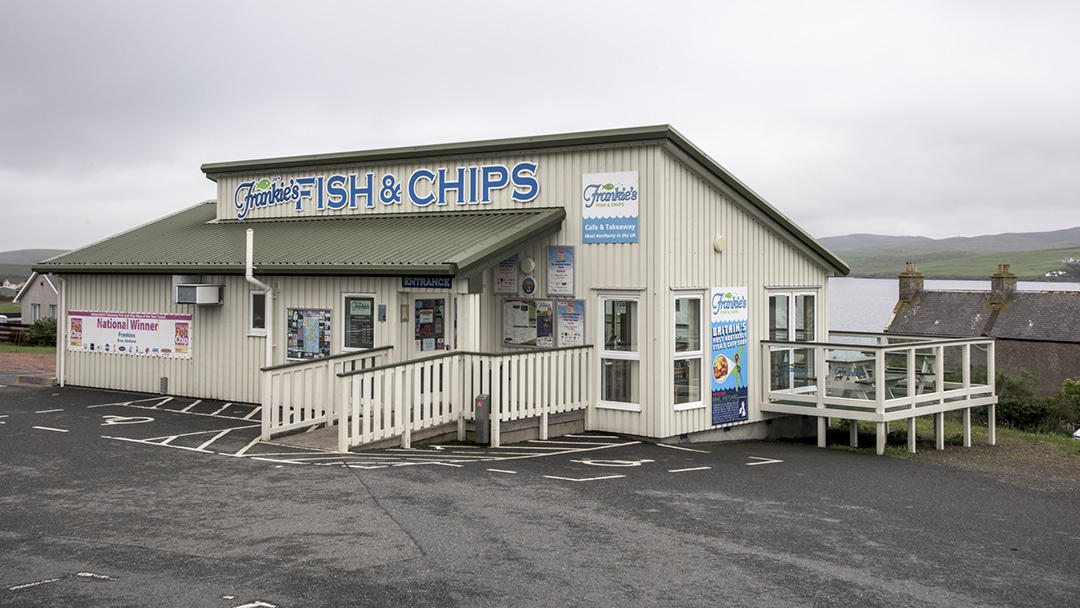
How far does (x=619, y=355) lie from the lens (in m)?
12.7

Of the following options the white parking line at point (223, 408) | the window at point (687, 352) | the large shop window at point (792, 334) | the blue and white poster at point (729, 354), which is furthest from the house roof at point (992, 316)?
the white parking line at point (223, 408)

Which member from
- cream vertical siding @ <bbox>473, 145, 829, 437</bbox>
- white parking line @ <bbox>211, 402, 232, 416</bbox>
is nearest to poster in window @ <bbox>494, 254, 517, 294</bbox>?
cream vertical siding @ <bbox>473, 145, 829, 437</bbox>

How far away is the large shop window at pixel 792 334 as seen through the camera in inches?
550

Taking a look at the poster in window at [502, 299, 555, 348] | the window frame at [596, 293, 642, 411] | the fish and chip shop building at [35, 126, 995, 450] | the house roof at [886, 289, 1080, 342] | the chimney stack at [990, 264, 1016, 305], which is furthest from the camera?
the chimney stack at [990, 264, 1016, 305]

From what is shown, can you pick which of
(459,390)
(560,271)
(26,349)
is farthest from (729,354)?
(26,349)

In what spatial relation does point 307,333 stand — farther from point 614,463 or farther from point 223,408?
point 614,463

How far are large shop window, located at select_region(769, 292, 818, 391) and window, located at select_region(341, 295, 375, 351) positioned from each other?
21.8ft

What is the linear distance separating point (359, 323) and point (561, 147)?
4336 millimetres

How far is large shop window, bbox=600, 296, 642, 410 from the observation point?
1265 centimetres

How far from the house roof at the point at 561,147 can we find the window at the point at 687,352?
219 centimetres

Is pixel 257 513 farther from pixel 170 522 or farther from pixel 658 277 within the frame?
pixel 658 277

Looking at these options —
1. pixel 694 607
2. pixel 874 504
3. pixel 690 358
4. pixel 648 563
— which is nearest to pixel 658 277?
pixel 690 358

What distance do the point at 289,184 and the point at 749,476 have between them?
11.2 m

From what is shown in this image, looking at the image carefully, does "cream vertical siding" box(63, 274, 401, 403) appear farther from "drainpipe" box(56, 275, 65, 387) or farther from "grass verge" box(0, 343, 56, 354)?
"grass verge" box(0, 343, 56, 354)
